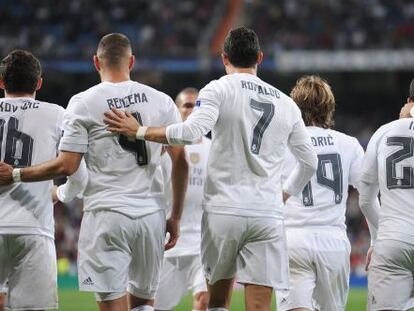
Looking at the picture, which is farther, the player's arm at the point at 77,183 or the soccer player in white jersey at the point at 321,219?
the soccer player in white jersey at the point at 321,219

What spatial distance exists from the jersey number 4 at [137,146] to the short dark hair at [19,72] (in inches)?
31.5

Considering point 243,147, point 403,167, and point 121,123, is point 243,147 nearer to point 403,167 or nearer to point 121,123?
point 121,123

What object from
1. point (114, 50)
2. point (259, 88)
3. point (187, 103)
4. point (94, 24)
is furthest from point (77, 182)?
point (94, 24)

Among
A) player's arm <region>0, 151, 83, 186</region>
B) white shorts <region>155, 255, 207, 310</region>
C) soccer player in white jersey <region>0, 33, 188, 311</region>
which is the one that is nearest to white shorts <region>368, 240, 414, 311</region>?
soccer player in white jersey <region>0, 33, 188, 311</region>

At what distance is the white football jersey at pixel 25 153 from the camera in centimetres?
632

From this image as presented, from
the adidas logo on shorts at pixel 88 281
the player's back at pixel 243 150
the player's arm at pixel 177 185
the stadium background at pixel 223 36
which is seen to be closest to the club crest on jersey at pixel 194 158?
the player's arm at pixel 177 185

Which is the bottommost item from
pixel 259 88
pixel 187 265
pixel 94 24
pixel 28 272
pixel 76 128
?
pixel 187 265

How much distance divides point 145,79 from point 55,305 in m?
20.6

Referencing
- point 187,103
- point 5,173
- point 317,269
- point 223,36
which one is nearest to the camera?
point 5,173

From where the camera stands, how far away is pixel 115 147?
6.22 metres

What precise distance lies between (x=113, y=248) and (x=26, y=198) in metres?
0.73

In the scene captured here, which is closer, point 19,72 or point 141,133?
point 141,133

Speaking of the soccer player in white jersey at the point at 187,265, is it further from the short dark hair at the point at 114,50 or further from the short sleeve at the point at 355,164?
the short dark hair at the point at 114,50

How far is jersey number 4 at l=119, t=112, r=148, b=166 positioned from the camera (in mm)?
6234
